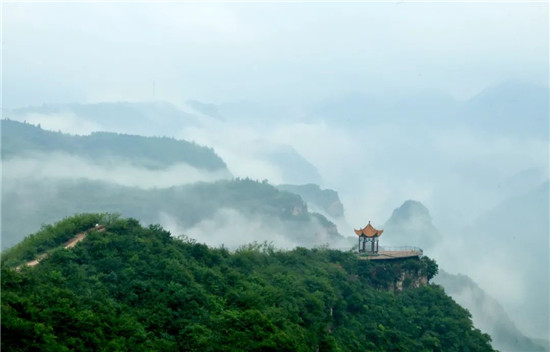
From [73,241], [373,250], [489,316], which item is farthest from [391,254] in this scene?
[489,316]

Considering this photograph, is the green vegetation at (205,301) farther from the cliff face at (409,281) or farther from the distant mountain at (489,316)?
the distant mountain at (489,316)

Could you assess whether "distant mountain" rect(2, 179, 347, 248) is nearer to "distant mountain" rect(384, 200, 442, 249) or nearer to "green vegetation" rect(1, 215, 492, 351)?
"distant mountain" rect(384, 200, 442, 249)

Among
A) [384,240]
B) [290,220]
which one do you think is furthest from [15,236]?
[384,240]

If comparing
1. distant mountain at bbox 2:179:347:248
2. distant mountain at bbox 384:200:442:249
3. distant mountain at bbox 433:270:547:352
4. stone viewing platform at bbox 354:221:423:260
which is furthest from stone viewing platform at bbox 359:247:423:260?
distant mountain at bbox 384:200:442:249

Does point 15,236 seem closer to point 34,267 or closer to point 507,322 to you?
point 507,322

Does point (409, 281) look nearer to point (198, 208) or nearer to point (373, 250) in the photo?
point (373, 250)

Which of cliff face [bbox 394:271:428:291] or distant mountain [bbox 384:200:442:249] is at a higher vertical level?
distant mountain [bbox 384:200:442:249]
